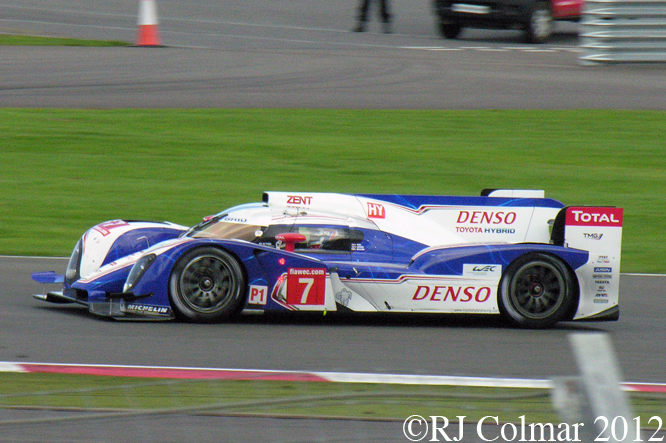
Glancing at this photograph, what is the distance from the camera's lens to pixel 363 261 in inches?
286

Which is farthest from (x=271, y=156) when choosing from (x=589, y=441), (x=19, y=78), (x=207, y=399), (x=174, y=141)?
(x=589, y=441)

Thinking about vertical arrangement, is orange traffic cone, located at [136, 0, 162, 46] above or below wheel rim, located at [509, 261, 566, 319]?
above

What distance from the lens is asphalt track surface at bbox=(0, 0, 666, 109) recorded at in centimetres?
1644

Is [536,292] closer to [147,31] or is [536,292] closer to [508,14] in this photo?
[508,14]

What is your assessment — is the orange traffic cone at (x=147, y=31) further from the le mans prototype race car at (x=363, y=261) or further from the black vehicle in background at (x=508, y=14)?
the le mans prototype race car at (x=363, y=261)

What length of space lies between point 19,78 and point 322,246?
12.0 m

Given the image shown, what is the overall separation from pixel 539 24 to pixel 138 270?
16369 mm

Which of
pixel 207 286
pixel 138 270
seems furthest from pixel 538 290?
pixel 138 270

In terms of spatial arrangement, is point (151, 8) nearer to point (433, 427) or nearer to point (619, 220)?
point (619, 220)

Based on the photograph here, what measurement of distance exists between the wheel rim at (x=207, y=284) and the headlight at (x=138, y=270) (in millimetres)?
248

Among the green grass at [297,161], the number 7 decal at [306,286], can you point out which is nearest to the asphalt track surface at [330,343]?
the number 7 decal at [306,286]

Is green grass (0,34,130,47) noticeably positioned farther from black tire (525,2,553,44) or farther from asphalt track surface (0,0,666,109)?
black tire (525,2,553,44)

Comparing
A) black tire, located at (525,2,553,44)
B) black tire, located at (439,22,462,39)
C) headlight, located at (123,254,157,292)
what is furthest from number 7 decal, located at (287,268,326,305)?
black tire, located at (439,22,462,39)
